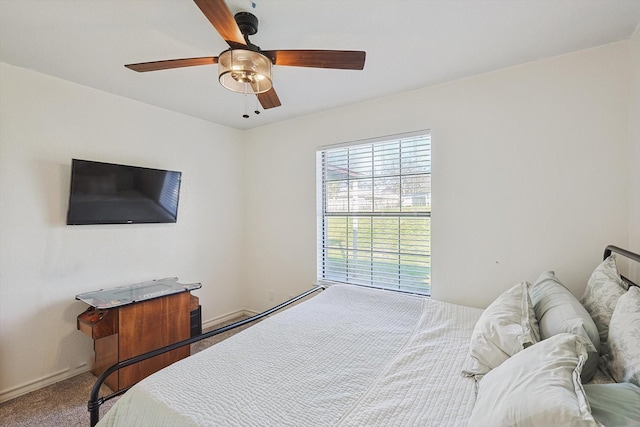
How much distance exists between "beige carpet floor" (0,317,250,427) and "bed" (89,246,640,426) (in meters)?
1.17

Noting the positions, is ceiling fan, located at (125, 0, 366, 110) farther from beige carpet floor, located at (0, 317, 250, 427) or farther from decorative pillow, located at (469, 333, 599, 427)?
beige carpet floor, located at (0, 317, 250, 427)

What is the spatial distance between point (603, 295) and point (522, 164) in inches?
43.6

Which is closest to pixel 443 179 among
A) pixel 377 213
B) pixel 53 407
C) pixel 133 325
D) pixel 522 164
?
pixel 522 164

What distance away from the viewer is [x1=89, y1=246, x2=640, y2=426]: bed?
0.85 meters

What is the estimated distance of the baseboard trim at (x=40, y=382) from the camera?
6.97ft

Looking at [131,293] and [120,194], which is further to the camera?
[120,194]

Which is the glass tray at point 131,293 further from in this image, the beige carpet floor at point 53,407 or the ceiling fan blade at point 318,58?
the ceiling fan blade at point 318,58

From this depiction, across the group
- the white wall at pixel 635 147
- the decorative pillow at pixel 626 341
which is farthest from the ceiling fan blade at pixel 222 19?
the white wall at pixel 635 147

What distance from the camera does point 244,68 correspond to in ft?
4.86

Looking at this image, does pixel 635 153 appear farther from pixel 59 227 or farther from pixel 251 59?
pixel 59 227

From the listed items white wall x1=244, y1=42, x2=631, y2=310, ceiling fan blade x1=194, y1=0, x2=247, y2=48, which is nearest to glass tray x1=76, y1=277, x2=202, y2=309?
ceiling fan blade x1=194, y1=0, x2=247, y2=48

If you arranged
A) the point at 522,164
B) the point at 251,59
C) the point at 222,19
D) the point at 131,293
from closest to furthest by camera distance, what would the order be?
the point at 222,19 < the point at 251,59 < the point at 522,164 < the point at 131,293

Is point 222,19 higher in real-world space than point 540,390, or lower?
higher

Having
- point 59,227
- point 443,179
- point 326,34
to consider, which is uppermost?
point 326,34
